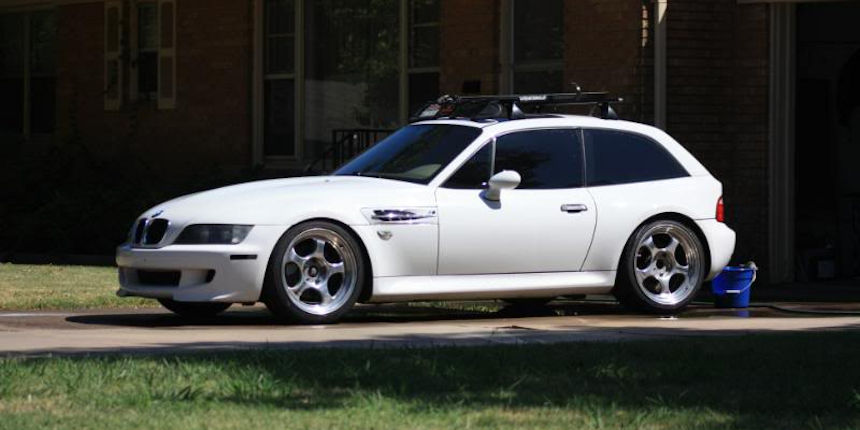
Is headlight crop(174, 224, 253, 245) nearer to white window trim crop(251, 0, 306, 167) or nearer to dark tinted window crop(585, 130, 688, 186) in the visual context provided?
dark tinted window crop(585, 130, 688, 186)

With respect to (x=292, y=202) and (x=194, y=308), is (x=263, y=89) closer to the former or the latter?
(x=194, y=308)

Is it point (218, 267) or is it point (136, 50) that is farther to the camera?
point (136, 50)

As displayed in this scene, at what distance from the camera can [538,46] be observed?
58.5ft

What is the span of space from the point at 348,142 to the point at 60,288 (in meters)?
6.01

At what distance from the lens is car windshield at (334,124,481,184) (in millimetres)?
11984

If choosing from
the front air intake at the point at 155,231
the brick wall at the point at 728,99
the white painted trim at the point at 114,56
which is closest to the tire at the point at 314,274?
the front air intake at the point at 155,231

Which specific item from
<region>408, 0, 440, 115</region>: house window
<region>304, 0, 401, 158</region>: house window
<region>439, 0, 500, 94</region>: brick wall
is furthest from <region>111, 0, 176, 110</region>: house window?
<region>439, 0, 500, 94</region>: brick wall

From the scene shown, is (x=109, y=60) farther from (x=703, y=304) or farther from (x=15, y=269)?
(x=703, y=304)

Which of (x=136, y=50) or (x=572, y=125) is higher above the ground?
(x=136, y=50)

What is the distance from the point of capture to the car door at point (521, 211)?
11.7 metres

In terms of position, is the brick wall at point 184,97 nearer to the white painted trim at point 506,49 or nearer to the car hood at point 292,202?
the white painted trim at point 506,49

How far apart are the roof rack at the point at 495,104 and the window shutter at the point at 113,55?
1026 centimetres

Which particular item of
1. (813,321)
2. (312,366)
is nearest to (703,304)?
(813,321)

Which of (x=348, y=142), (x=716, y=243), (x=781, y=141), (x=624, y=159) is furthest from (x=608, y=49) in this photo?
(x=716, y=243)
